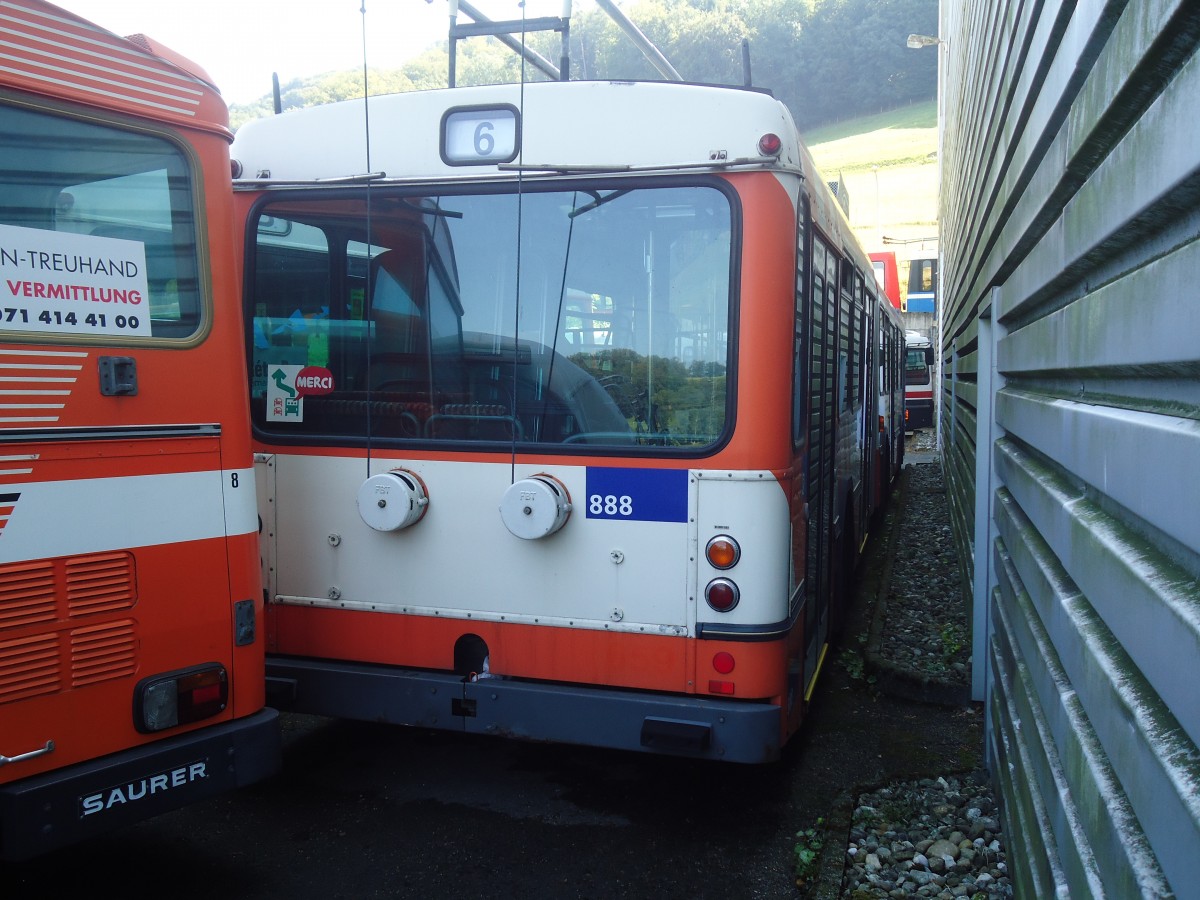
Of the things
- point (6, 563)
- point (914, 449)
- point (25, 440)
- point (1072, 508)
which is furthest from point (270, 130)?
point (914, 449)

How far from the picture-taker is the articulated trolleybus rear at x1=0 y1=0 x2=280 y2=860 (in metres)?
3.37

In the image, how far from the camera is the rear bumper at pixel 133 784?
10.8 ft

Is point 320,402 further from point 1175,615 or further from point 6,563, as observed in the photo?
point 1175,615

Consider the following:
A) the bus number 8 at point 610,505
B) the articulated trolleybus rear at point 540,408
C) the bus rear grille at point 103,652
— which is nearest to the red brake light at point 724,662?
the articulated trolleybus rear at point 540,408

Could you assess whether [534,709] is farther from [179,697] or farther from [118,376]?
[118,376]

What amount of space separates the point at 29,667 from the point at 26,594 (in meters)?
0.24

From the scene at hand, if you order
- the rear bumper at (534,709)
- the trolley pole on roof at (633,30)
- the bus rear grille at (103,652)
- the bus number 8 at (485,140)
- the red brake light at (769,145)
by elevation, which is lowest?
the rear bumper at (534,709)

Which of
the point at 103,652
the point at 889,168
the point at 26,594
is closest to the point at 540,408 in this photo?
the point at 103,652

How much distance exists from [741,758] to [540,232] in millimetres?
2283

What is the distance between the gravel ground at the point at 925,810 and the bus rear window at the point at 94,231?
3321 mm

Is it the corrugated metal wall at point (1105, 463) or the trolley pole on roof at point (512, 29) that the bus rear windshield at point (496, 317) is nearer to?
the trolley pole on roof at point (512, 29)

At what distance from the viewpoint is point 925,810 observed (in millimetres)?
4527

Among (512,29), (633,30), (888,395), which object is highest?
(633,30)

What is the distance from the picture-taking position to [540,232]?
4387 millimetres
